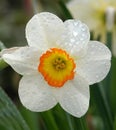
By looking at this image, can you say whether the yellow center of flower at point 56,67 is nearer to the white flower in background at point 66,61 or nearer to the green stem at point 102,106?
the white flower in background at point 66,61

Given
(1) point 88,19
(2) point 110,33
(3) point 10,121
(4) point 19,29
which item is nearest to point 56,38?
(3) point 10,121

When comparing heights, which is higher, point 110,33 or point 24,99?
point 24,99

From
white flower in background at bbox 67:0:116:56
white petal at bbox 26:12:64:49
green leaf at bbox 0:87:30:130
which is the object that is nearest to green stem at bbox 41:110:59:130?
green leaf at bbox 0:87:30:130

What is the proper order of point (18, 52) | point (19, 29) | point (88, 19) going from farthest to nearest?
point (19, 29) → point (88, 19) → point (18, 52)

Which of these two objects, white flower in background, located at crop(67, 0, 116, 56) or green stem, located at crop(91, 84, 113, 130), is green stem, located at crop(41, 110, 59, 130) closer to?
Result: green stem, located at crop(91, 84, 113, 130)

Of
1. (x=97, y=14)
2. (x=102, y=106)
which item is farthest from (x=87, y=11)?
(x=102, y=106)

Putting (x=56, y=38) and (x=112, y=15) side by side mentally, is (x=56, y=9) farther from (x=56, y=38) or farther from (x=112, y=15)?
(x=56, y=38)

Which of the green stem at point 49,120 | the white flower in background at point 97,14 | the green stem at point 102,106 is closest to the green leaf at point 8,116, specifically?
the green stem at point 49,120

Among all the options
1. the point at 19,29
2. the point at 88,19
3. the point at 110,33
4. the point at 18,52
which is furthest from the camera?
the point at 19,29

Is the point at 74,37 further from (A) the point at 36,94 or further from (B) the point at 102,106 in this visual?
(B) the point at 102,106
